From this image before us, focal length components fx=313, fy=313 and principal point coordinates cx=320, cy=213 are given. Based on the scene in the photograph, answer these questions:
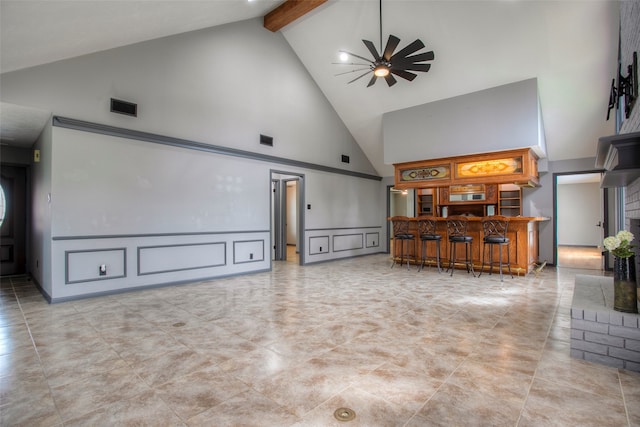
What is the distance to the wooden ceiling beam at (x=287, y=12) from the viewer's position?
19.5ft

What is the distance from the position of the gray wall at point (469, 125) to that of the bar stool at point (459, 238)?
5.23ft

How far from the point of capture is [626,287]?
97.1 inches

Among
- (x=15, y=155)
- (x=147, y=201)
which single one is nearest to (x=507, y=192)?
(x=147, y=201)

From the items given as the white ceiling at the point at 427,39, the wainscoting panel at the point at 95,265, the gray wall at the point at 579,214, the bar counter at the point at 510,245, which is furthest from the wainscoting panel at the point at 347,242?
the gray wall at the point at 579,214

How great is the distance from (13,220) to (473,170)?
9.57 m

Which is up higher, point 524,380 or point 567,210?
point 567,210

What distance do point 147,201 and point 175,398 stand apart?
3.80m

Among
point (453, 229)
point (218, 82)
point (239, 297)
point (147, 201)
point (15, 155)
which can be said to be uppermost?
point (218, 82)

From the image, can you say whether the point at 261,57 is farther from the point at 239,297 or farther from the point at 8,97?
the point at 239,297

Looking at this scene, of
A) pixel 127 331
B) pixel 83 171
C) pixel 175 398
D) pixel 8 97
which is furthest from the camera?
pixel 83 171

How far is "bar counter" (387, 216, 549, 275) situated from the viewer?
19.7 ft

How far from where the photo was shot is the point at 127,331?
324cm

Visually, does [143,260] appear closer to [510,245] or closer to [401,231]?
[401,231]

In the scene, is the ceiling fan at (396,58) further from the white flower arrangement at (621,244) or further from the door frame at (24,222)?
the door frame at (24,222)
